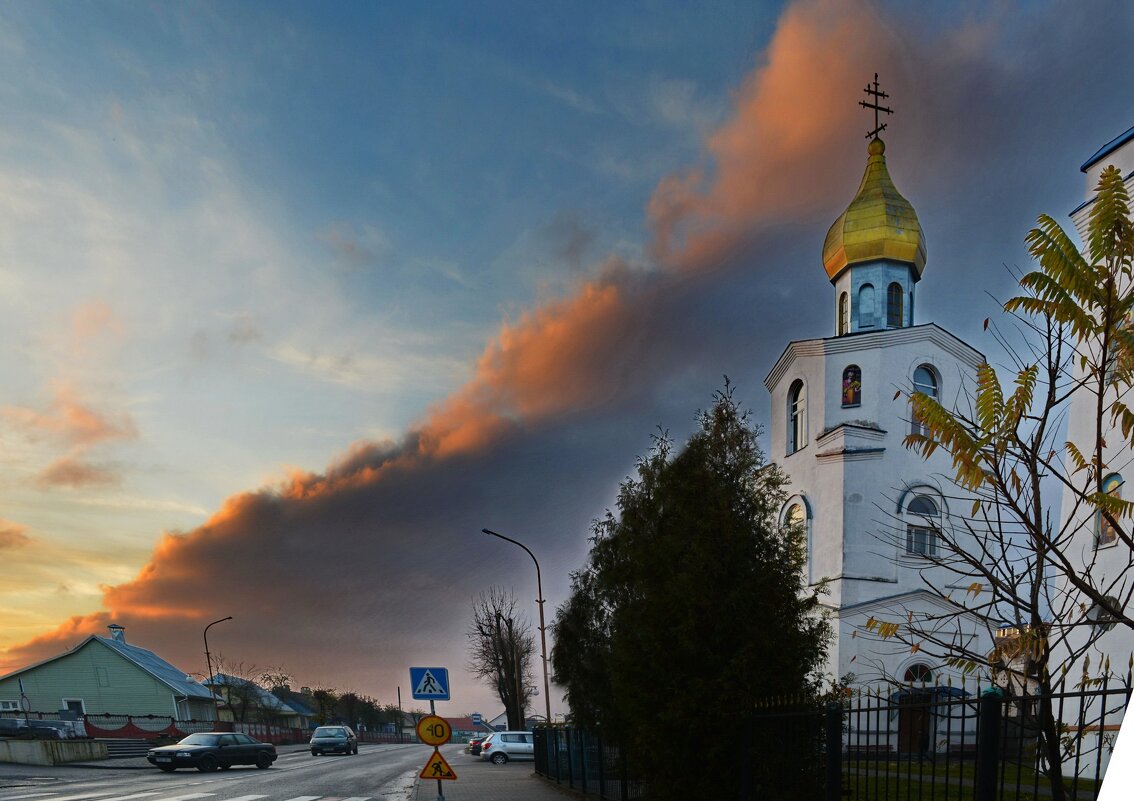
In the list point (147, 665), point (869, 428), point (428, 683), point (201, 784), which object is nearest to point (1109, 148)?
point (869, 428)

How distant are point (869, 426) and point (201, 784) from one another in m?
24.5

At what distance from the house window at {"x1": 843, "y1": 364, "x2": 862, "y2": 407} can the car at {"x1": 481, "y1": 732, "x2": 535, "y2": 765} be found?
20.4 meters

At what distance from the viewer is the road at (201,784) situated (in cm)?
1731

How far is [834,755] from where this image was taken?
25.5 feet

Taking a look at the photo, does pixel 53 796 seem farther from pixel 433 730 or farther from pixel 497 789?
pixel 497 789

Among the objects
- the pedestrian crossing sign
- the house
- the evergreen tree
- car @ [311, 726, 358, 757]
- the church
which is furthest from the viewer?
the house

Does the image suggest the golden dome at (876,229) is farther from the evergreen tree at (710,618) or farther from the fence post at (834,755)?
the fence post at (834,755)

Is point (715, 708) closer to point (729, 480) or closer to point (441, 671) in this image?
point (729, 480)

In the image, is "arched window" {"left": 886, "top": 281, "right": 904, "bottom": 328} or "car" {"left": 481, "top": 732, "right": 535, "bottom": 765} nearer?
"arched window" {"left": 886, "top": 281, "right": 904, "bottom": 328}

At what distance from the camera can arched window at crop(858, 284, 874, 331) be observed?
114ft

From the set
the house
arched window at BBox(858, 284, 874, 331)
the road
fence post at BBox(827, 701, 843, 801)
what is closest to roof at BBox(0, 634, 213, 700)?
the house

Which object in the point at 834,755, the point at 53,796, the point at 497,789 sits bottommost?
the point at 497,789

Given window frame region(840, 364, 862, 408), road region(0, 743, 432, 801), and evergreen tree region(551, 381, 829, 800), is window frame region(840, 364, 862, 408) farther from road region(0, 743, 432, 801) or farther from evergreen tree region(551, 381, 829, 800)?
evergreen tree region(551, 381, 829, 800)

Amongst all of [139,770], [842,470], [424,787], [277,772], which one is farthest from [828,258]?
[139,770]
